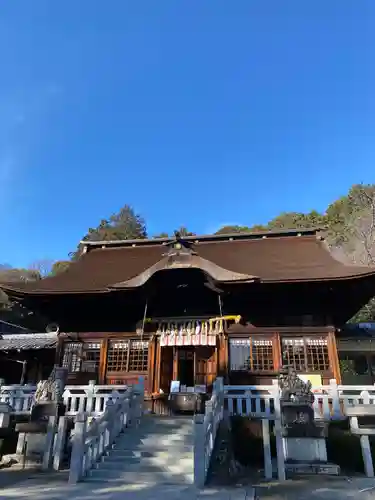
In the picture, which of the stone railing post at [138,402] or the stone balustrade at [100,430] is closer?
the stone balustrade at [100,430]

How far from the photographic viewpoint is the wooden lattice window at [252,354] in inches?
492

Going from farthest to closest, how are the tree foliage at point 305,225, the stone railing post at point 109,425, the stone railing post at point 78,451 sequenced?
the tree foliage at point 305,225 → the stone railing post at point 109,425 → the stone railing post at point 78,451

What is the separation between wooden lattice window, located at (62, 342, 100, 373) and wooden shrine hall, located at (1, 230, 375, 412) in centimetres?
4

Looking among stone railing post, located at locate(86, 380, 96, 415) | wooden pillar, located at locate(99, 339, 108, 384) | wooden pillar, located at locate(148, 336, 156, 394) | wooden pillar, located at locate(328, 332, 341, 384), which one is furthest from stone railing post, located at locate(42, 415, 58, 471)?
wooden pillar, located at locate(328, 332, 341, 384)

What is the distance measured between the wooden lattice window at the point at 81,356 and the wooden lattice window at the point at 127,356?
56cm

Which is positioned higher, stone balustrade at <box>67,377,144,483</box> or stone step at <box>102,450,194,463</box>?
stone balustrade at <box>67,377,144,483</box>

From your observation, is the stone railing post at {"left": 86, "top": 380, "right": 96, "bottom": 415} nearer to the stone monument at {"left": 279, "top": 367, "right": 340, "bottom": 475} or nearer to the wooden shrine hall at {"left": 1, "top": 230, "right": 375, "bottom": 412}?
the wooden shrine hall at {"left": 1, "top": 230, "right": 375, "bottom": 412}

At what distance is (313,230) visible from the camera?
55.4ft

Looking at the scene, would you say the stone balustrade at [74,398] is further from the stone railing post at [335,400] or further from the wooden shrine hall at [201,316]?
the stone railing post at [335,400]

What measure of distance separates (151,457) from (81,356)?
6674 millimetres

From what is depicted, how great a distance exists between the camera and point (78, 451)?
7.18 metres

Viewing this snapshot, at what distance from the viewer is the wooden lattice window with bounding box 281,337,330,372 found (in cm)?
1231

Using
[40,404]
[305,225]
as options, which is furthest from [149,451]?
[305,225]

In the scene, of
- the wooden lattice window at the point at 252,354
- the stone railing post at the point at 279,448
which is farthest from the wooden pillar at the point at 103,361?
the stone railing post at the point at 279,448
